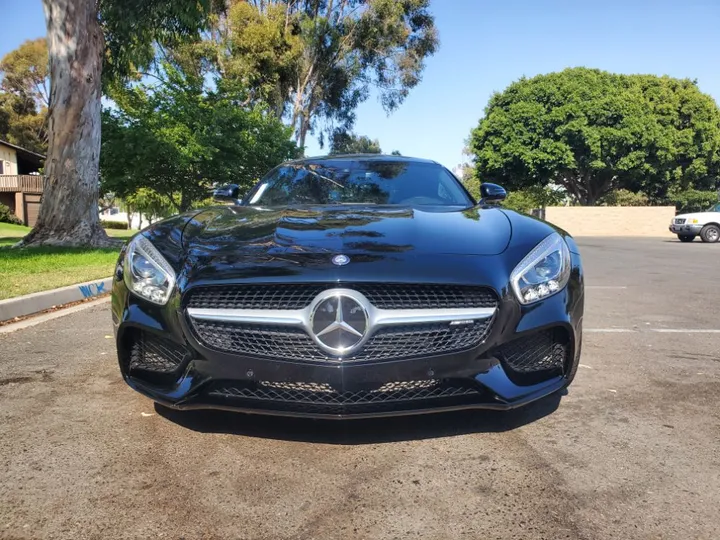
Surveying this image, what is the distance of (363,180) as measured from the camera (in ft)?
13.3

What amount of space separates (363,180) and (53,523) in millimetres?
2783

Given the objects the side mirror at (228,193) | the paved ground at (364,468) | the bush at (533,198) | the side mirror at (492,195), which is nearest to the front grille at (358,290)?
the paved ground at (364,468)

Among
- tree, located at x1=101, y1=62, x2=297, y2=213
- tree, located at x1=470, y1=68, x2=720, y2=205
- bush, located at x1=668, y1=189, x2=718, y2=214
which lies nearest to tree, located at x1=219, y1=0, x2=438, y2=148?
tree, located at x1=101, y1=62, x2=297, y2=213

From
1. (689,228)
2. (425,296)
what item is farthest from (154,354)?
(689,228)

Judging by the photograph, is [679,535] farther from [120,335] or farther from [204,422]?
[120,335]

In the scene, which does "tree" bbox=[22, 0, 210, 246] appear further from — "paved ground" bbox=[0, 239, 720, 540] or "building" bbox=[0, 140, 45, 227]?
"building" bbox=[0, 140, 45, 227]

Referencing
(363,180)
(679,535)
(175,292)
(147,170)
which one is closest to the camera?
(679,535)

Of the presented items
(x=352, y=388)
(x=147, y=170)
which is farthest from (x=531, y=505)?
(x=147, y=170)

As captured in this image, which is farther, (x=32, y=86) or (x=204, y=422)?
(x=32, y=86)

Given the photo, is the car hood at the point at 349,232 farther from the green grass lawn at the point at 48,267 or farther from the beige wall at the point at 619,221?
the beige wall at the point at 619,221

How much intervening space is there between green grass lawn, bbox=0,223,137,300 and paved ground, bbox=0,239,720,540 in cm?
346

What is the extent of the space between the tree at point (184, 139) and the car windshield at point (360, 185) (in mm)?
14652

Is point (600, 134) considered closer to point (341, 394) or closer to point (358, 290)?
point (358, 290)

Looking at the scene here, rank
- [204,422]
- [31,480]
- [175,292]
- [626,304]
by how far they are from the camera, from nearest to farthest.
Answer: [31,480], [175,292], [204,422], [626,304]
